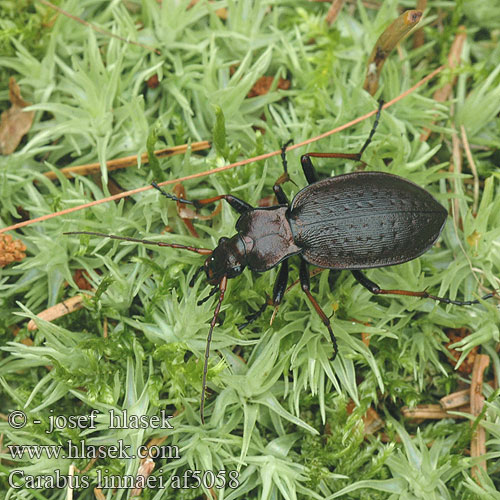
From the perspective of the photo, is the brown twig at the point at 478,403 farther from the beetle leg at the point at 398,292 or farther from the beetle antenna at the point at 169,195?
the beetle antenna at the point at 169,195

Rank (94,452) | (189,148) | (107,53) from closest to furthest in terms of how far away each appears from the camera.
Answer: (94,452), (189,148), (107,53)

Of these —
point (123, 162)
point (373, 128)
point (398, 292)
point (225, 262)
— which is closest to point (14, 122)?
point (123, 162)

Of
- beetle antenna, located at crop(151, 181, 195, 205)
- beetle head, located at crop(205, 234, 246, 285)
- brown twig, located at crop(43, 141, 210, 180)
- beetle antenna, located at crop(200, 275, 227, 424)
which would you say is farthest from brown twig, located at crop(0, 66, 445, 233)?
beetle antenna, located at crop(200, 275, 227, 424)

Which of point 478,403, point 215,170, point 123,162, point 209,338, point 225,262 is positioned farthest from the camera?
point 123,162

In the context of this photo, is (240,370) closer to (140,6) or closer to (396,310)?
(396,310)

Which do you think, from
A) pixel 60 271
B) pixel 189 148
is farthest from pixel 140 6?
pixel 60 271

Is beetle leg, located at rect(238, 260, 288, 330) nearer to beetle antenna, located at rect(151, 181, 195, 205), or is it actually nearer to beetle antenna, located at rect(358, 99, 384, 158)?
beetle antenna, located at rect(151, 181, 195, 205)

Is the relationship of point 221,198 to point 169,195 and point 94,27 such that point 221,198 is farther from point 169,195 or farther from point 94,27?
point 94,27
